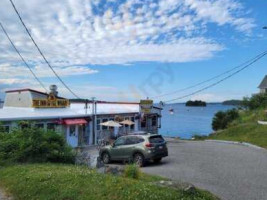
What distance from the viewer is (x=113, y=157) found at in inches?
905

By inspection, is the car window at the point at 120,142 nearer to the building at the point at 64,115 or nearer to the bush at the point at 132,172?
the building at the point at 64,115

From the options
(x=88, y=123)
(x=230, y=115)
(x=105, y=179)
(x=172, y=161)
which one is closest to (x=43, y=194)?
(x=105, y=179)

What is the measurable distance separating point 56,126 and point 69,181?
21.3 meters

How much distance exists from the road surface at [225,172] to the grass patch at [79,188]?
3273 mm

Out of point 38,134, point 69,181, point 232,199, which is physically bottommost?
point 232,199

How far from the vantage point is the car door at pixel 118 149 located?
2248 cm

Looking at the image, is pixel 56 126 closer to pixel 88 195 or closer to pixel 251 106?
pixel 88 195

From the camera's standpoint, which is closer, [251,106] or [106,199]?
[106,199]

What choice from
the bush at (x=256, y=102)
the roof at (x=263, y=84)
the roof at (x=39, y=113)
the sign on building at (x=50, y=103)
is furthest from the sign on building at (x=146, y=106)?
the roof at (x=263, y=84)

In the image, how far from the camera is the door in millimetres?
32531

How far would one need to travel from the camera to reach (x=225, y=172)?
1700cm

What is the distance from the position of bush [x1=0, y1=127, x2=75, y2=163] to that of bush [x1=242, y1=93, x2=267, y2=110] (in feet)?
123

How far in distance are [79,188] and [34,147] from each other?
18.6ft

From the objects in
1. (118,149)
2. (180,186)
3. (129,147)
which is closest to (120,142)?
(118,149)
